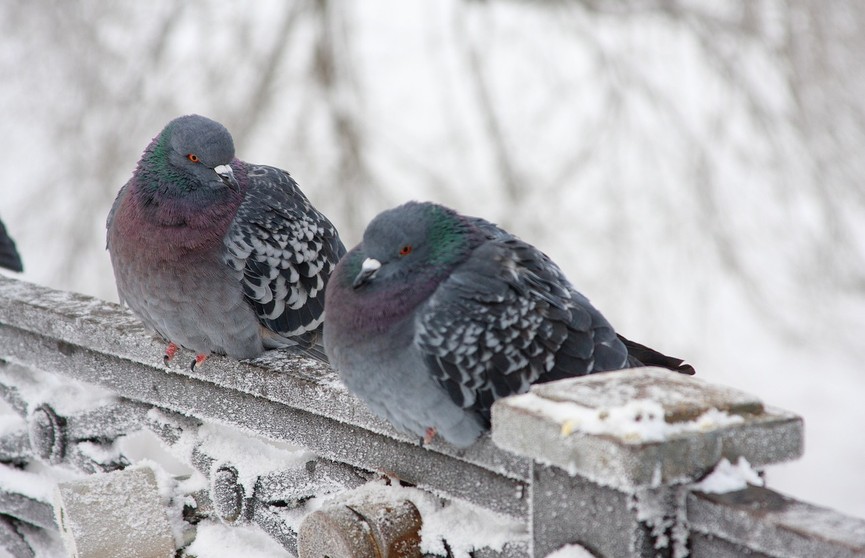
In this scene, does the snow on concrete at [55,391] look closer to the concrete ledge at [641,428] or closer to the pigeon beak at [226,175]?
the pigeon beak at [226,175]

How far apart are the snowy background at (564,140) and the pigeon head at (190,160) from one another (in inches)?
139

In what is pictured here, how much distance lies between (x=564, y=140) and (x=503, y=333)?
4.91 metres

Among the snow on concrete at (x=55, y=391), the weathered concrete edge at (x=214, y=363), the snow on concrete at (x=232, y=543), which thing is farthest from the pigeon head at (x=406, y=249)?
the snow on concrete at (x=55, y=391)

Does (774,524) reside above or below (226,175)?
below

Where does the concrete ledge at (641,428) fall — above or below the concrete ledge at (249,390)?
above

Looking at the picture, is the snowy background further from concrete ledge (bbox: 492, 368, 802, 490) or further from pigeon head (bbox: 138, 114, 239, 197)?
concrete ledge (bbox: 492, 368, 802, 490)

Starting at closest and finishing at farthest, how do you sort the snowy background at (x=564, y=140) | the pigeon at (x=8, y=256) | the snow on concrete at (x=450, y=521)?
the snow on concrete at (x=450, y=521)
the pigeon at (x=8, y=256)
the snowy background at (x=564, y=140)

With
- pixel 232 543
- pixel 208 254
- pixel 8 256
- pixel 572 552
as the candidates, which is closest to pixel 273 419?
pixel 232 543

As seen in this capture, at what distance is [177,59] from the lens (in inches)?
264

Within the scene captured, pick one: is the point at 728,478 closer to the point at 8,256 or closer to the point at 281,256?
the point at 281,256

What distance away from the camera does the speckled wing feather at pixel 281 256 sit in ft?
9.71

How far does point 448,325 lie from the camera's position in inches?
85.1

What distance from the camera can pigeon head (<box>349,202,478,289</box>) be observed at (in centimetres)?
229

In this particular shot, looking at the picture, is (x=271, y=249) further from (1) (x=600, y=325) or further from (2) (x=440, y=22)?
(2) (x=440, y=22)
